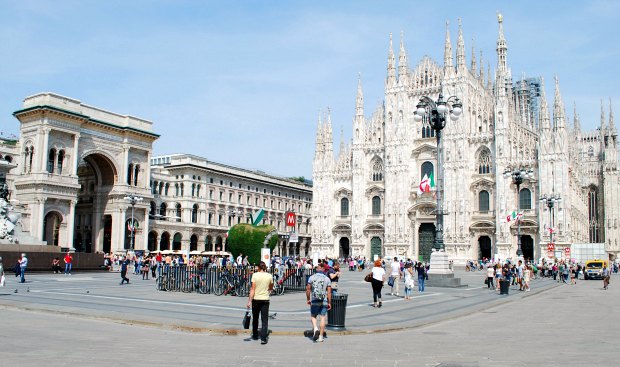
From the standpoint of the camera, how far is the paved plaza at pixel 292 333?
9.38 metres

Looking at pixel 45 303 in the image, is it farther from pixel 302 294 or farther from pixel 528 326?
pixel 528 326

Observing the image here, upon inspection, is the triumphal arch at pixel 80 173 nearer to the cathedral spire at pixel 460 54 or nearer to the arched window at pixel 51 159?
the arched window at pixel 51 159

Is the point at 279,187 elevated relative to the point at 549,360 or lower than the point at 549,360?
elevated

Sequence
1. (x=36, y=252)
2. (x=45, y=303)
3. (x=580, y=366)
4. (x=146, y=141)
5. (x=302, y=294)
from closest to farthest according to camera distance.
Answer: (x=580, y=366), (x=45, y=303), (x=302, y=294), (x=36, y=252), (x=146, y=141)

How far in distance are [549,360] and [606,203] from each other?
78.7m

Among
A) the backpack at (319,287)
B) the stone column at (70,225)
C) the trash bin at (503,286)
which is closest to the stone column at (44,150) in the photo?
the stone column at (70,225)

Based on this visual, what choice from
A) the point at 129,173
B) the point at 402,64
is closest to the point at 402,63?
the point at 402,64

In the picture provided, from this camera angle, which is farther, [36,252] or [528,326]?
[36,252]

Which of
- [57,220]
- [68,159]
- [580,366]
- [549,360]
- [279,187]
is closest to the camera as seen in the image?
[580,366]

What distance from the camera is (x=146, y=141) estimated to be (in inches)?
2457

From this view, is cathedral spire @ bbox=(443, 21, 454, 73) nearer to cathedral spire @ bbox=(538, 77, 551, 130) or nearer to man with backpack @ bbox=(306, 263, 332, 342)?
cathedral spire @ bbox=(538, 77, 551, 130)

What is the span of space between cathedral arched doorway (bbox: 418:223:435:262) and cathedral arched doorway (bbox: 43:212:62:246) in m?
36.3

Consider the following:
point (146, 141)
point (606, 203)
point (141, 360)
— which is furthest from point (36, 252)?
point (606, 203)

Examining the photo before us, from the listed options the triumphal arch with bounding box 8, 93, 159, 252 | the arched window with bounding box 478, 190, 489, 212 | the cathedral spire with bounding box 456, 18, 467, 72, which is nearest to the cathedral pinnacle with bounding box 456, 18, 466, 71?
the cathedral spire with bounding box 456, 18, 467, 72
